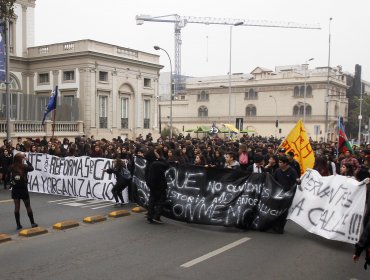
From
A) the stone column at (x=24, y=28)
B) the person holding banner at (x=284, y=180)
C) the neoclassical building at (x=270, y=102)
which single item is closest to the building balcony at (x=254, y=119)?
the neoclassical building at (x=270, y=102)

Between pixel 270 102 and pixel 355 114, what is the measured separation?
51.5ft

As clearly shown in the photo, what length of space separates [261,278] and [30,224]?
5.48m

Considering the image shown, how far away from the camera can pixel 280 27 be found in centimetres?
12012

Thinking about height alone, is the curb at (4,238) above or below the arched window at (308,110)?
below

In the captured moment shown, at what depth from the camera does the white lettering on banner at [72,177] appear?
40.0 ft

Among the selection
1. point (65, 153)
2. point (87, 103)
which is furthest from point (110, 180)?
point (87, 103)

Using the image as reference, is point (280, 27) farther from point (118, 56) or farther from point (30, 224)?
point (30, 224)

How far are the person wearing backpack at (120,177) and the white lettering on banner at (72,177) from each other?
0.31 meters

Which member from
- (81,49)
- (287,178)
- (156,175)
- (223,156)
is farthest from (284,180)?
(81,49)

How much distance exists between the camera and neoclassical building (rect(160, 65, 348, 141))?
6738 cm

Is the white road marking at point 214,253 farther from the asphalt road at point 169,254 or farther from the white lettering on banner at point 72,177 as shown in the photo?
the white lettering on banner at point 72,177

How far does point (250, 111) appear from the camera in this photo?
74125 mm

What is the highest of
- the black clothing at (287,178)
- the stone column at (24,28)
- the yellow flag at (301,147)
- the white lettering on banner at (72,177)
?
the stone column at (24,28)

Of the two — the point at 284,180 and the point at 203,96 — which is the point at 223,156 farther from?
the point at 203,96
